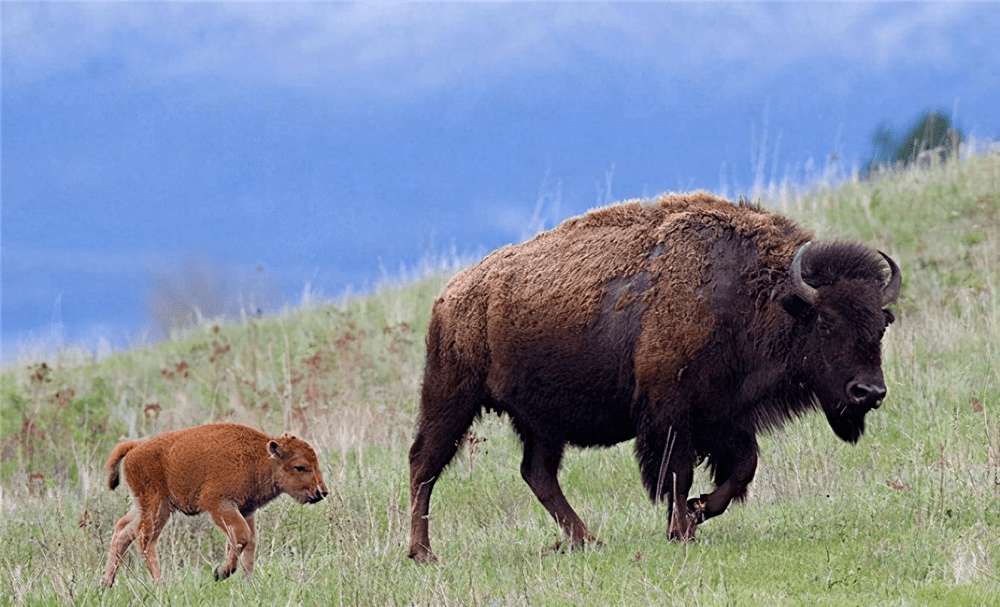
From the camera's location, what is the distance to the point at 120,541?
7527 millimetres

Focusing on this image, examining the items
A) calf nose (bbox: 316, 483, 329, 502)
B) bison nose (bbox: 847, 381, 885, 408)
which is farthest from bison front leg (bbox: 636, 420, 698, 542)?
calf nose (bbox: 316, 483, 329, 502)

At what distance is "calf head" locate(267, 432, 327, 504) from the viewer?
7.51 meters

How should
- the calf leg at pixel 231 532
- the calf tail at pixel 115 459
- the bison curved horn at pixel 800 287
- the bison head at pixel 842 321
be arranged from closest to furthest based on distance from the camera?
1. the calf leg at pixel 231 532
2. the bison head at pixel 842 321
3. the bison curved horn at pixel 800 287
4. the calf tail at pixel 115 459

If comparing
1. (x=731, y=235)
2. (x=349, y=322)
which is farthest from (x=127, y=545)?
(x=349, y=322)

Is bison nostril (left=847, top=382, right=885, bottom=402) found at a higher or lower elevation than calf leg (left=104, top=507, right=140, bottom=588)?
higher

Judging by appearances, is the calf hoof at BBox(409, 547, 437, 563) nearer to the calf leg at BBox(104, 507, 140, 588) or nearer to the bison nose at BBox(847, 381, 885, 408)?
the calf leg at BBox(104, 507, 140, 588)

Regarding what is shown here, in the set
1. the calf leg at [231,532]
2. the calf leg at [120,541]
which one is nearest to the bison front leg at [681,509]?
the calf leg at [231,532]

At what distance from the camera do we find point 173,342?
996 inches

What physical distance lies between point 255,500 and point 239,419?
906 centimetres

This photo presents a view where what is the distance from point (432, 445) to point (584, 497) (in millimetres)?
2559

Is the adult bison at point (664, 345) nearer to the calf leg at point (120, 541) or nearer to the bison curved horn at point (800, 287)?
the bison curved horn at point (800, 287)

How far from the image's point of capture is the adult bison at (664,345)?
24.8ft

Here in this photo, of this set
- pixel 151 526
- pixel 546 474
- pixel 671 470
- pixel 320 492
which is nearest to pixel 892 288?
pixel 671 470

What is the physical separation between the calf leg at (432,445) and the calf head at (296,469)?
1.30m
